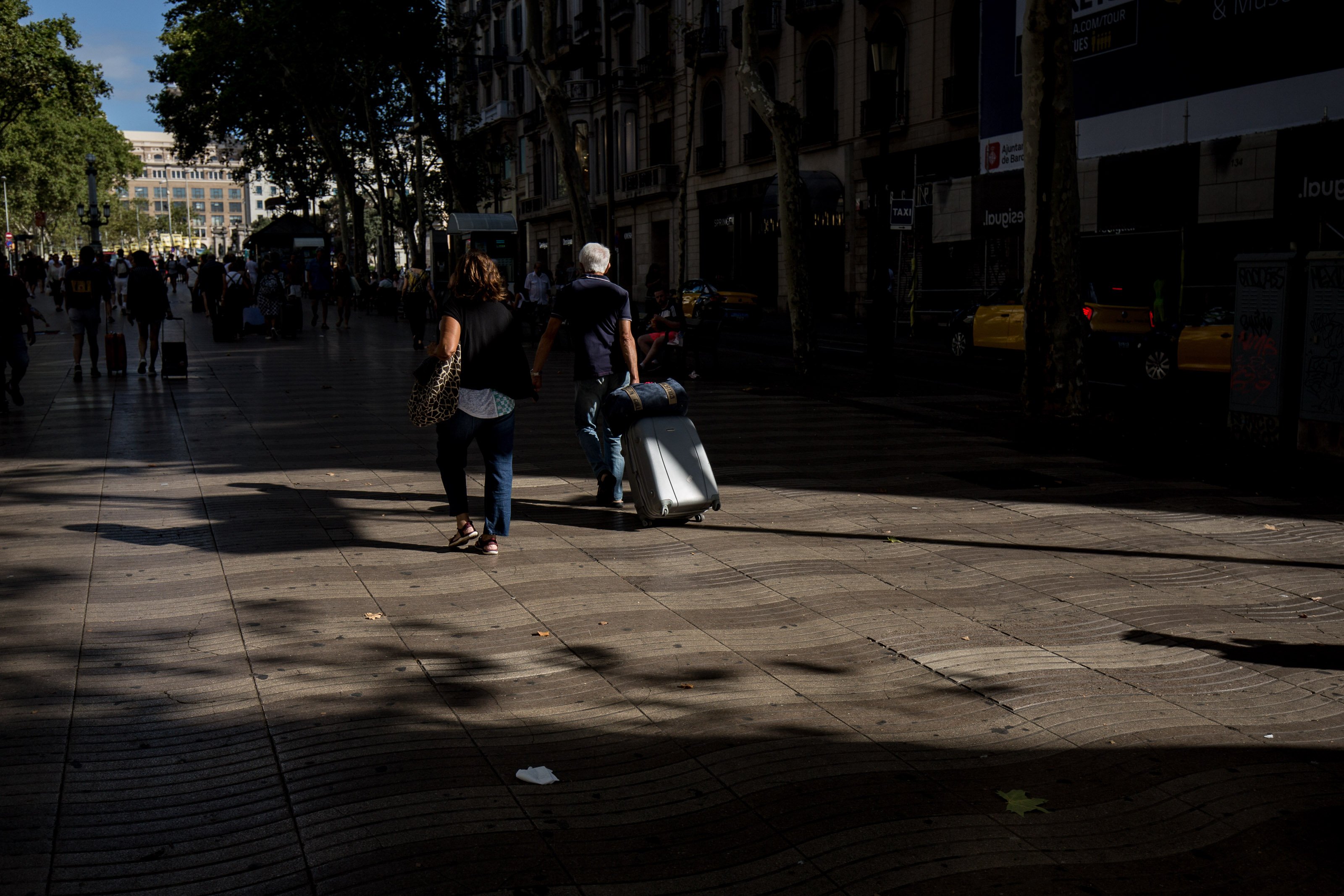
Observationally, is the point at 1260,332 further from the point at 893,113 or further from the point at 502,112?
the point at 502,112

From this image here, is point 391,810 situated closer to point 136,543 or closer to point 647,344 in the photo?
point 136,543

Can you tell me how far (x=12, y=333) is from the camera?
13.7 m

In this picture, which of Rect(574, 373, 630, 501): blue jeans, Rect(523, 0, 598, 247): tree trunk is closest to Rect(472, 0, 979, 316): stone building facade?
Rect(523, 0, 598, 247): tree trunk

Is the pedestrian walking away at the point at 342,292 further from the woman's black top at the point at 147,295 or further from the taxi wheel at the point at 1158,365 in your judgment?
the taxi wheel at the point at 1158,365

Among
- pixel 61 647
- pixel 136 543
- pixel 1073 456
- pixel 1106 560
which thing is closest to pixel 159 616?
pixel 61 647

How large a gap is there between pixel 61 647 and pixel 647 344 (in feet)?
32.3

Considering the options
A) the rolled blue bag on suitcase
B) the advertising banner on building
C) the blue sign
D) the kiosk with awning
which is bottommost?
the rolled blue bag on suitcase

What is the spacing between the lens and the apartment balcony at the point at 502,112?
2512 inches

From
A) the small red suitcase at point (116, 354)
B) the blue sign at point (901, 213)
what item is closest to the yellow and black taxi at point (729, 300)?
the blue sign at point (901, 213)

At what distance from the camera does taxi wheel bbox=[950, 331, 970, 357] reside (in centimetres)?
2203

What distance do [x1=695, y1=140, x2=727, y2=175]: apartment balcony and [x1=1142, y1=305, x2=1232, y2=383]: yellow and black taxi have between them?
27061 mm

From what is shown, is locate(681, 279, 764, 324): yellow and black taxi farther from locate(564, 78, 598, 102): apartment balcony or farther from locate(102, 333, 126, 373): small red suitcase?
locate(564, 78, 598, 102): apartment balcony

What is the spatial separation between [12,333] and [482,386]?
9.21 metres

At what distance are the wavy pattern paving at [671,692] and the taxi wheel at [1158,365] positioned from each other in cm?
818
